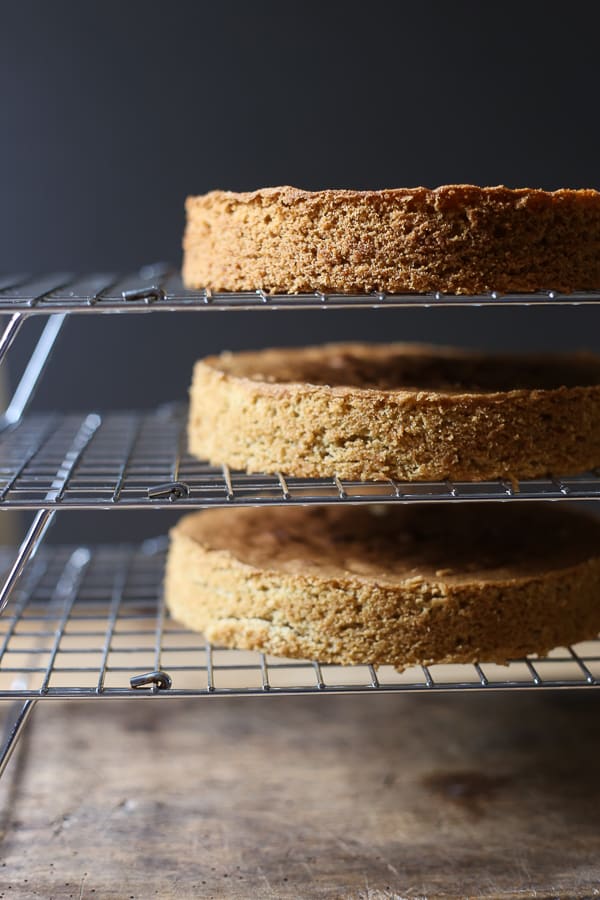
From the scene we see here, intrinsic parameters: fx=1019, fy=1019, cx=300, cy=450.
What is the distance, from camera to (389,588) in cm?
145

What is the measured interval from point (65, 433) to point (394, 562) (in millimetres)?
834

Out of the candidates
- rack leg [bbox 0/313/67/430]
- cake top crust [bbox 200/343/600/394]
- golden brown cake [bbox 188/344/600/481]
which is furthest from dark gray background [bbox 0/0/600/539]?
golden brown cake [bbox 188/344/600/481]

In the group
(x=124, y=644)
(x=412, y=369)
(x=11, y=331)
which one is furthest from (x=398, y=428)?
(x=124, y=644)

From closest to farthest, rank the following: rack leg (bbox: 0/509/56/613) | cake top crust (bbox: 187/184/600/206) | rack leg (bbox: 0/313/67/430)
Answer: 1. cake top crust (bbox: 187/184/600/206)
2. rack leg (bbox: 0/509/56/613)
3. rack leg (bbox: 0/313/67/430)

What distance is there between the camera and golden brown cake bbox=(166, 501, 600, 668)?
1469mm

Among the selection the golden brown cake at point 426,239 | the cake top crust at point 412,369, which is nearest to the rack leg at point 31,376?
the cake top crust at point 412,369

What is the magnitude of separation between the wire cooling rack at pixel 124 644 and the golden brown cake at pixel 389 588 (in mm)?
192

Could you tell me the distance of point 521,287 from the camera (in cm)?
137

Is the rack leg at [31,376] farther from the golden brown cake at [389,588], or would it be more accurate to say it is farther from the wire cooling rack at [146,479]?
the golden brown cake at [389,588]

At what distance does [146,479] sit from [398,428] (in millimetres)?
429

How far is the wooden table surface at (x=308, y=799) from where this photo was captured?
1.45 m

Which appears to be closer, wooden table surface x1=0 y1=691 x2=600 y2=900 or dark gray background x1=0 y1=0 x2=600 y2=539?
wooden table surface x1=0 y1=691 x2=600 y2=900

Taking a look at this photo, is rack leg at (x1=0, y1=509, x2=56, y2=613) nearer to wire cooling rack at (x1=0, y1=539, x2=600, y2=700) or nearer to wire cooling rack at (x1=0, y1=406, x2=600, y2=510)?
wire cooling rack at (x1=0, y1=406, x2=600, y2=510)

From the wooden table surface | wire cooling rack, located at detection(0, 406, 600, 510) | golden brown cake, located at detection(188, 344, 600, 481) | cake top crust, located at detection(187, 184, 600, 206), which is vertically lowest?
the wooden table surface
